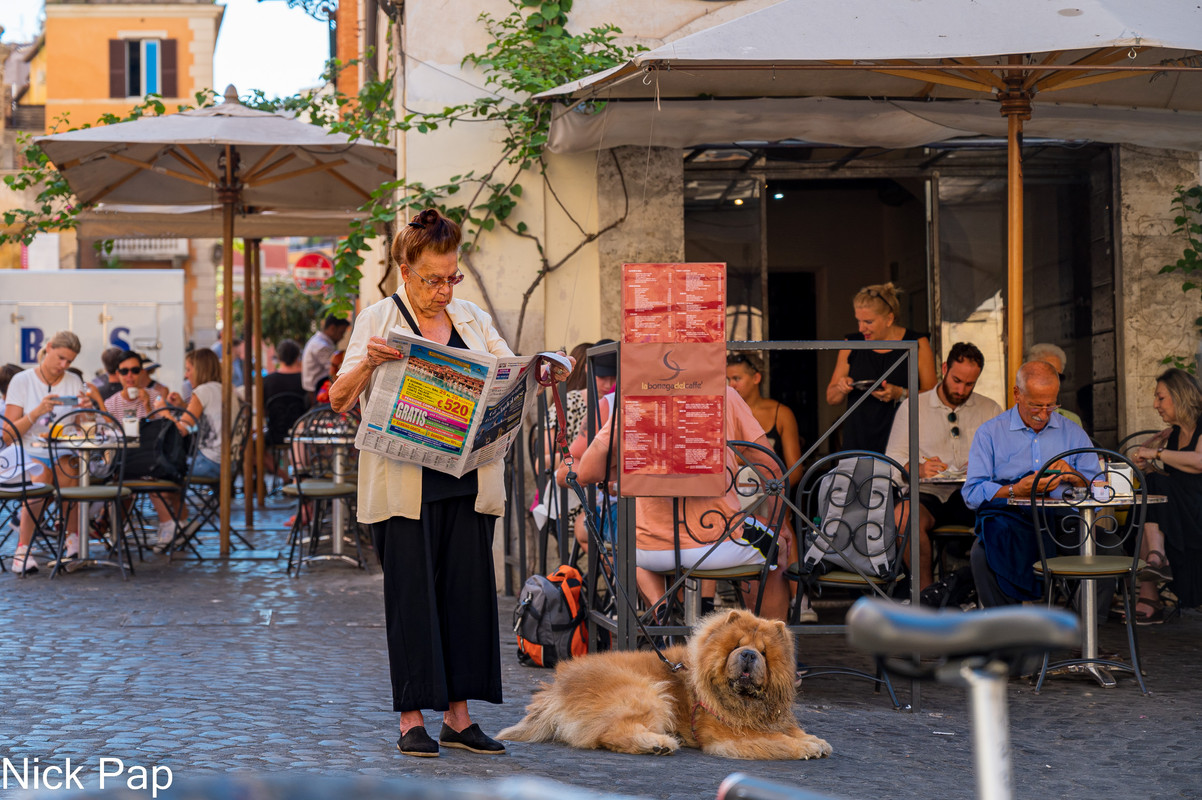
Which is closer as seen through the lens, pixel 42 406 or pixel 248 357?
pixel 42 406

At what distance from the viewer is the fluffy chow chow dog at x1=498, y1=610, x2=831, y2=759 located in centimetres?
452

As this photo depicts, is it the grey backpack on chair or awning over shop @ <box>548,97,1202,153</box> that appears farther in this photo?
awning over shop @ <box>548,97,1202,153</box>

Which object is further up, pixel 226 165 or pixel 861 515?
pixel 226 165

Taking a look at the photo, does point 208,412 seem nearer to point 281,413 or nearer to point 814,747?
point 281,413

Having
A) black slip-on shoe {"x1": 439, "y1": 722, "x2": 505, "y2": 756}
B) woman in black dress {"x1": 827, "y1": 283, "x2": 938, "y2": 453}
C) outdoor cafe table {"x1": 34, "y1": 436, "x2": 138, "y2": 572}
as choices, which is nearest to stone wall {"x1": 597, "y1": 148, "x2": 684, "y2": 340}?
woman in black dress {"x1": 827, "y1": 283, "x2": 938, "y2": 453}

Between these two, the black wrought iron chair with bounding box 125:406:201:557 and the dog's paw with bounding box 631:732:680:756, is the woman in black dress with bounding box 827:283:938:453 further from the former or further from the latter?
the black wrought iron chair with bounding box 125:406:201:557

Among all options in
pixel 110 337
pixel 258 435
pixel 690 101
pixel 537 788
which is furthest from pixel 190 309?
pixel 537 788

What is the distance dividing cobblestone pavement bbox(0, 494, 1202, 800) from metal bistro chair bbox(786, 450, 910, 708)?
0.49 metres

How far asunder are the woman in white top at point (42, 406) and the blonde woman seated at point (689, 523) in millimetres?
5412

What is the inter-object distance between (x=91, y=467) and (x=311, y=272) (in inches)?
425

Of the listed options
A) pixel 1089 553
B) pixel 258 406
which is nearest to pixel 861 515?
pixel 1089 553

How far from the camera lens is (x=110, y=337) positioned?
1755cm

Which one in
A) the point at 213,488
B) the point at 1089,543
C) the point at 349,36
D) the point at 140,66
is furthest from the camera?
the point at 140,66

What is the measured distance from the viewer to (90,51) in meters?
43.3
